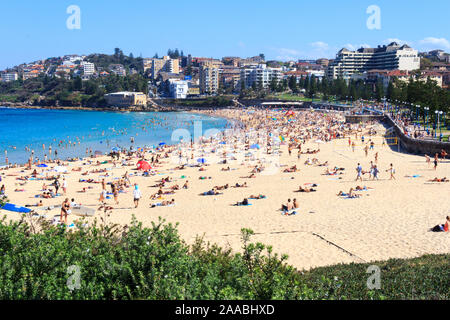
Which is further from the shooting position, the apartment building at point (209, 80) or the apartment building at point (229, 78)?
the apartment building at point (229, 78)

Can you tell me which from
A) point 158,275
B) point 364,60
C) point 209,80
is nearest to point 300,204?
point 158,275

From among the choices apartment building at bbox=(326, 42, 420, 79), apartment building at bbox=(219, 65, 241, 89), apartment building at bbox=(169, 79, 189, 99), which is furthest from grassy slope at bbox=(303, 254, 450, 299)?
apartment building at bbox=(219, 65, 241, 89)

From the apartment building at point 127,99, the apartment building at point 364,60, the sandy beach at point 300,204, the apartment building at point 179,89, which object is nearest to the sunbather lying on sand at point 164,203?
the sandy beach at point 300,204

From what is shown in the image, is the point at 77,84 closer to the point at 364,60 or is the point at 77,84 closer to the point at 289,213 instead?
the point at 364,60

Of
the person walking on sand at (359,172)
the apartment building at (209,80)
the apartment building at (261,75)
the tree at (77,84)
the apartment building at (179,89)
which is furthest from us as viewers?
the tree at (77,84)

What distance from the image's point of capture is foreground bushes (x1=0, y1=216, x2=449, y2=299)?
512 cm

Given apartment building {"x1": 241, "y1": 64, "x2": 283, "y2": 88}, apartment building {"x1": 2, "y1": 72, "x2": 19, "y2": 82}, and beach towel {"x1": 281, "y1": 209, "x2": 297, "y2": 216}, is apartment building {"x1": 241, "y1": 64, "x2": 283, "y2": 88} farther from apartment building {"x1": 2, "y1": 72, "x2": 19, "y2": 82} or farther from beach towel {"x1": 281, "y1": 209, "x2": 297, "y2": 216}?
apartment building {"x1": 2, "y1": 72, "x2": 19, "y2": 82}

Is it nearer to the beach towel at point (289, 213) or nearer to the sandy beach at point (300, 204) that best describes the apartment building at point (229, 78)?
the sandy beach at point (300, 204)

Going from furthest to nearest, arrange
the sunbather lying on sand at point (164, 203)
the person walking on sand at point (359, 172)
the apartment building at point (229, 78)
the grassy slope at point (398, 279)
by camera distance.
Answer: the apartment building at point (229, 78), the person walking on sand at point (359, 172), the sunbather lying on sand at point (164, 203), the grassy slope at point (398, 279)

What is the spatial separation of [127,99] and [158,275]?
106 m

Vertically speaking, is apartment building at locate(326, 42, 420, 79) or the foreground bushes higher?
apartment building at locate(326, 42, 420, 79)

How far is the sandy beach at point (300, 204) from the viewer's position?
10.5m

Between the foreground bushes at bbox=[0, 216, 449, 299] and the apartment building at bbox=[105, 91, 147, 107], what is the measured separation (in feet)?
334

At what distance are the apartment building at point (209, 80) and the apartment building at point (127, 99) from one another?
20.2 metres
